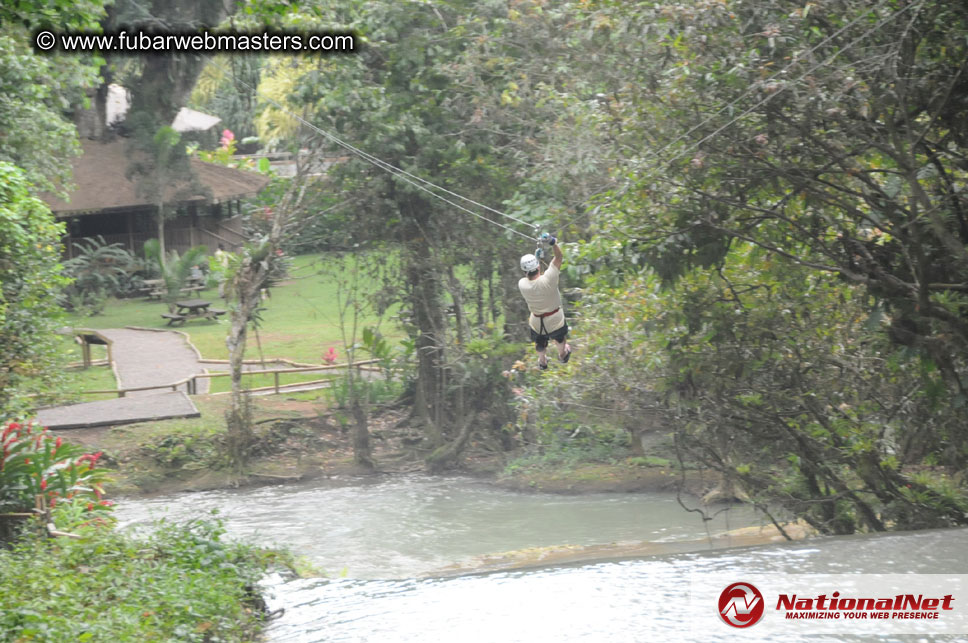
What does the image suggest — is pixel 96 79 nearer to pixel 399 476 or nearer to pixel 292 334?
pixel 399 476

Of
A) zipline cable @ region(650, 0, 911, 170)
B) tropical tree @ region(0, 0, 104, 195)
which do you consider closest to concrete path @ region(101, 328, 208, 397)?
tropical tree @ region(0, 0, 104, 195)

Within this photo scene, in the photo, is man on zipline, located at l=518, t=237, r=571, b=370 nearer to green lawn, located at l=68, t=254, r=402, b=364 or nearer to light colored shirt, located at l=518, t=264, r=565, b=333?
light colored shirt, located at l=518, t=264, r=565, b=333

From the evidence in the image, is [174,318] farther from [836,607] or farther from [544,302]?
[836,607]

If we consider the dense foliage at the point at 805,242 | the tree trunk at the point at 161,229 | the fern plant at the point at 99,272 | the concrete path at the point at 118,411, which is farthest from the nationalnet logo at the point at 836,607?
the tree trunk at the point at 161,229

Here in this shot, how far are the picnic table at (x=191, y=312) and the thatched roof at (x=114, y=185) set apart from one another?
12.1 ft

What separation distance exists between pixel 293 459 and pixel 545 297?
8453 mm

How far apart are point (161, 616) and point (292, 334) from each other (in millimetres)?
17883

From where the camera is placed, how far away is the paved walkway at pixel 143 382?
16.5 m

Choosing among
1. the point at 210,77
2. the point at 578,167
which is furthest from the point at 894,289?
the point at 210,77

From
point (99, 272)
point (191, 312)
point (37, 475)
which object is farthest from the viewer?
point (99, 272)

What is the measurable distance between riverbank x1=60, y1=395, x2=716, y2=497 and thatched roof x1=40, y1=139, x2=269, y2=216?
Answer: 1142 cm

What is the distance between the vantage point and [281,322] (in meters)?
25.3

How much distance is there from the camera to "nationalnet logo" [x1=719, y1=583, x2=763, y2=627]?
586 centimetres

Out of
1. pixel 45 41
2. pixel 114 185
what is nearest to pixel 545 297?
pixel 45 41
